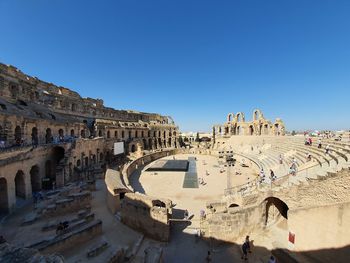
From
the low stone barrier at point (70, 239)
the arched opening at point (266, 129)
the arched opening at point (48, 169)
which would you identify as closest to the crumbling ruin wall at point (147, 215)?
the low stone barrier at point (70, 239)

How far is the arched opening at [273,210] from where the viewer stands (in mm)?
12030

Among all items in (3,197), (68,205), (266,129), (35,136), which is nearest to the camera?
(3,197)

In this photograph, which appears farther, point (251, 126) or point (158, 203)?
point (251, 126)

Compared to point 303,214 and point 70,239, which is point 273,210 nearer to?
point 303,214

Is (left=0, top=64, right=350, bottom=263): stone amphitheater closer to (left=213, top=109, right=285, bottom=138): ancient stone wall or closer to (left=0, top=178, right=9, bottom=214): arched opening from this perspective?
(left=0, top=178, right=9, bottom=214): arched opening

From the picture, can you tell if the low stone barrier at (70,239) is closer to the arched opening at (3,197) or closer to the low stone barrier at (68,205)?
the low stone barrier at (68,205)

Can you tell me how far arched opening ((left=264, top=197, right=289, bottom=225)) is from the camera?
39.5 ft

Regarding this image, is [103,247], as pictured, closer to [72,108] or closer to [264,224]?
[264,224]

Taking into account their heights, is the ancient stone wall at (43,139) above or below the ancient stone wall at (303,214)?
above

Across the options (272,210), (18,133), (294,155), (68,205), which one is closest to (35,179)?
(18,133)

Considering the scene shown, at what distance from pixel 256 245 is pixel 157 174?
50.6 ft

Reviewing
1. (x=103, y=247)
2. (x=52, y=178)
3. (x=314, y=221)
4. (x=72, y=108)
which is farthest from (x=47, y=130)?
(x=314, y=221)

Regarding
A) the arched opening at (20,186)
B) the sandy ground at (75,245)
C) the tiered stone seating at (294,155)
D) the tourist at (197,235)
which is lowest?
the tourist at (197,235)

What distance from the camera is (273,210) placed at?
40.7ft
